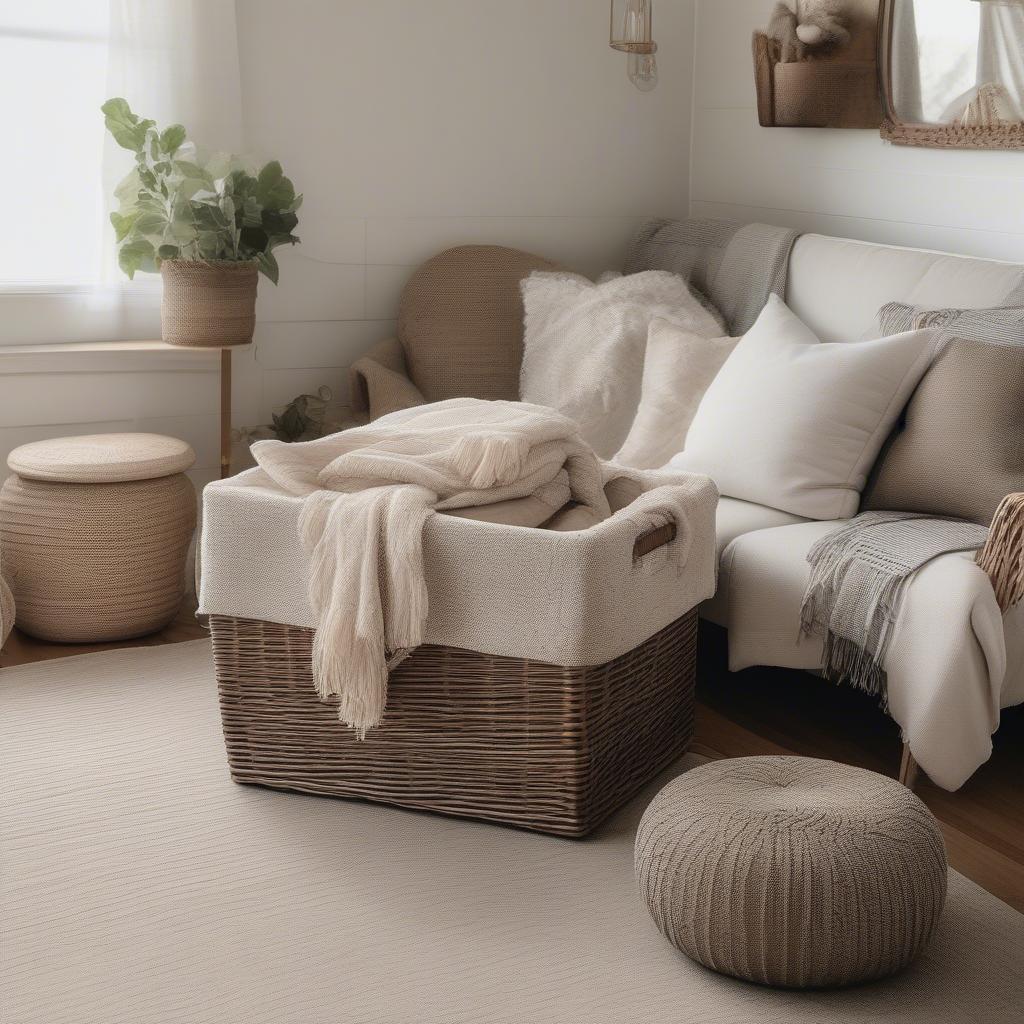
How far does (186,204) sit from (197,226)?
0.06 meters

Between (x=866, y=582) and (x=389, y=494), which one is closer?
(x=389, y=494)

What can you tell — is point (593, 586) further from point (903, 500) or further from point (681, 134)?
point (681, 134)

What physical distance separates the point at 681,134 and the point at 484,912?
107 inches

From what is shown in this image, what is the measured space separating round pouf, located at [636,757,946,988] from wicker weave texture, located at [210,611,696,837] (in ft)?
0.96

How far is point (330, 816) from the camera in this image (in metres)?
2.13

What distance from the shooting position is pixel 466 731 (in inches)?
80.7

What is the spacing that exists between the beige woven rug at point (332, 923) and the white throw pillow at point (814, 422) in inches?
30.7

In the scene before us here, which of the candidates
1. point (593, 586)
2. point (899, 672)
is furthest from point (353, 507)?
point (899, 672)

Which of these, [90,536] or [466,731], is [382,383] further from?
[466,731]

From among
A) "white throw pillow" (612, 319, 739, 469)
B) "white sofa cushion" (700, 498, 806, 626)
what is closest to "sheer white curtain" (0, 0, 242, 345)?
"white throw pillow" (612, 319, 739, 469)

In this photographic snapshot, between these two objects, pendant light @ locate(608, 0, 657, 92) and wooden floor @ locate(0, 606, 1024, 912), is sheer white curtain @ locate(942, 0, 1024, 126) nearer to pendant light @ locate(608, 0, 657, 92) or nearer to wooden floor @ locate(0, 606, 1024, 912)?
pendant light @ locate(608, 0, 657, 92)

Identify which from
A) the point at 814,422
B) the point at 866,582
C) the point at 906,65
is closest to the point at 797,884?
the point at 866,582

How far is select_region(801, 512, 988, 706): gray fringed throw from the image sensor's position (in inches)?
85.9

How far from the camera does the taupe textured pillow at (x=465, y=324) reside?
3.37m
